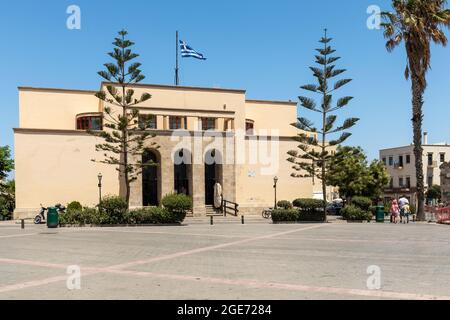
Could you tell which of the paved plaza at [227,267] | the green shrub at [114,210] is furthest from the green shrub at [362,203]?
the green shrub at [114,210]

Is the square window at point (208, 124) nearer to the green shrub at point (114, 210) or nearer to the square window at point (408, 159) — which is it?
the green shrub at point (114, 210)

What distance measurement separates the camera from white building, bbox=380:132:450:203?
70.6 m

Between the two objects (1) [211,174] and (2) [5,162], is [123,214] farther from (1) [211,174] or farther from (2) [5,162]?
(2) [5,162]

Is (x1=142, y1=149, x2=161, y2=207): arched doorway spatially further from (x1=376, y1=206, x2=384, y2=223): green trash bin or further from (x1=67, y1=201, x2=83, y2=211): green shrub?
(x1=376, y1=206, x2=384, y2=223): green trash bin

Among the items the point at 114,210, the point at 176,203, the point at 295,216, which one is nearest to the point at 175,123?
the point at 176,203

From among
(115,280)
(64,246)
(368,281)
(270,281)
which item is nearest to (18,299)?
(115,280)

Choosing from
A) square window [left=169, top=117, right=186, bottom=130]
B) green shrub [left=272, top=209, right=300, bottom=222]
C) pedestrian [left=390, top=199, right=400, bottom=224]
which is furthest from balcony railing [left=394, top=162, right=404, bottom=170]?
green shrub [left=272, top=209, right=300, bottom=222]

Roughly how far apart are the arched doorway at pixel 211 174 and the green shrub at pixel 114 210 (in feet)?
41.2

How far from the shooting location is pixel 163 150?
3434cm

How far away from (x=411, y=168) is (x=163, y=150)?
49.5m

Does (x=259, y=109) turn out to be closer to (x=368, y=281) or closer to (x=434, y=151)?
(x=368, y=281)

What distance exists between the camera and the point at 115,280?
8.92 metres

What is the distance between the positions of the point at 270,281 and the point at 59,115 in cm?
3139

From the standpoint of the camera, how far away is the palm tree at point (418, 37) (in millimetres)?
26469
